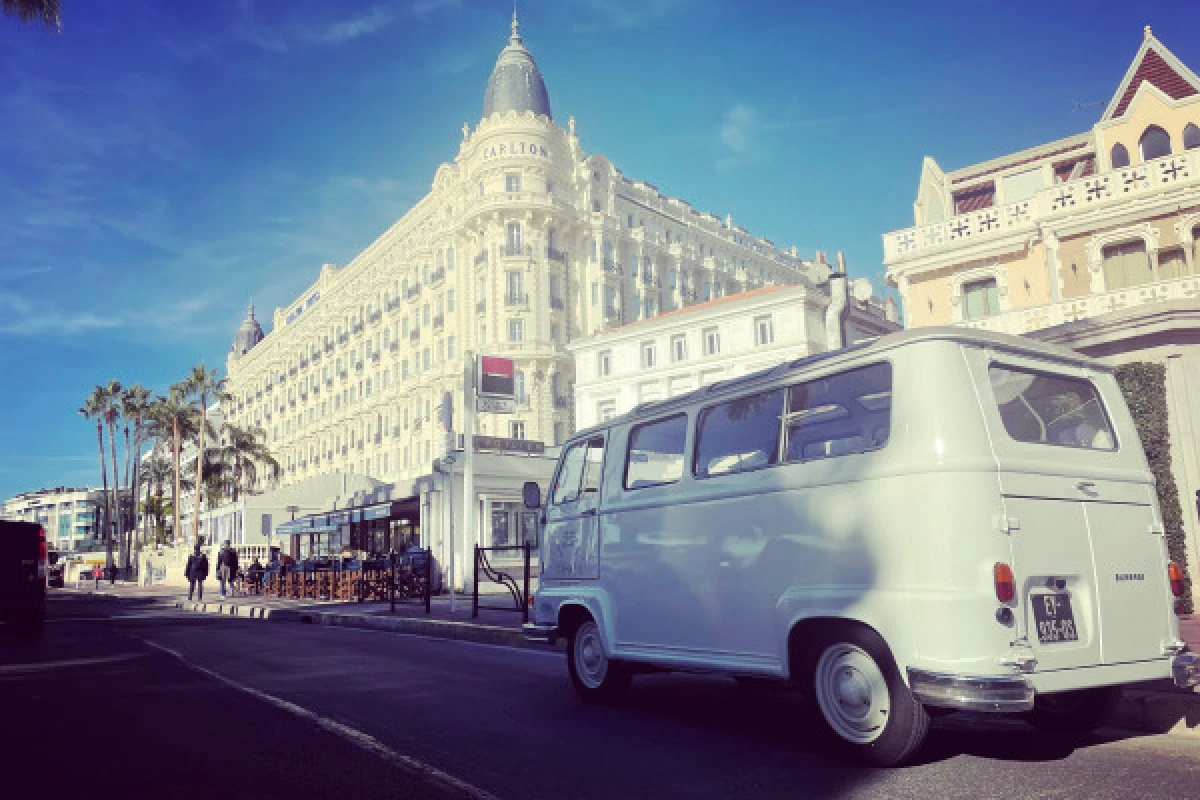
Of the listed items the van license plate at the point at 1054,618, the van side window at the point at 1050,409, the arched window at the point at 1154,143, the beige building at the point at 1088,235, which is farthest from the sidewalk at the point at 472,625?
the arched window at the point at 1154,143

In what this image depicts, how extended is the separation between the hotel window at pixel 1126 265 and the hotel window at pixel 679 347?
1125 inches

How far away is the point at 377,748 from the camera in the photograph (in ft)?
17.0

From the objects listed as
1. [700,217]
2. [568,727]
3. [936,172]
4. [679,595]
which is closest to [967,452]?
[679,595]

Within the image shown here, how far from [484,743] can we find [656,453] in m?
2.38

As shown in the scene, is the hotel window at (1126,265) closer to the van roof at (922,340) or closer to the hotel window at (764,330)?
the van roof at (922,340)

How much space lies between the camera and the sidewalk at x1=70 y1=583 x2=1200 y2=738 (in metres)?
5.49

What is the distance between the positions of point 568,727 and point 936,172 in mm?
27062

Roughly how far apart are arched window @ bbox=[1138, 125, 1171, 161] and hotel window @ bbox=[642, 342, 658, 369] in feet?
95.7

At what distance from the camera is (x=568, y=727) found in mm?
5879

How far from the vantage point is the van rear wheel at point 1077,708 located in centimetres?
521

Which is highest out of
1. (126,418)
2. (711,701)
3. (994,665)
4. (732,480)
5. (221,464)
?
(126,418)

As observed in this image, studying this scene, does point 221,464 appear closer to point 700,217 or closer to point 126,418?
point 126,418

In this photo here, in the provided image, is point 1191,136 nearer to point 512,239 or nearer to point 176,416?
point 512,239

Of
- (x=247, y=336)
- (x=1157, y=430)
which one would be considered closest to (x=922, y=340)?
(x=1157, y=430)
